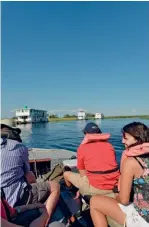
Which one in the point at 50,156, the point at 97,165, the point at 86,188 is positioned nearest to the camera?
the point at 97,165

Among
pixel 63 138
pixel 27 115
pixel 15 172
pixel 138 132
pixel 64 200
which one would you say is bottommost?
pixel 63 138

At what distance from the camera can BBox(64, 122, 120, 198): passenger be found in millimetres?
3271

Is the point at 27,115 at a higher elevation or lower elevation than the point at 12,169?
higher

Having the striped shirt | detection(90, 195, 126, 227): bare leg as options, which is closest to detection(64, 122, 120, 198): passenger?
detection(90, 195, 126, 227): bare leg

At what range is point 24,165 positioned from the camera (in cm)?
283

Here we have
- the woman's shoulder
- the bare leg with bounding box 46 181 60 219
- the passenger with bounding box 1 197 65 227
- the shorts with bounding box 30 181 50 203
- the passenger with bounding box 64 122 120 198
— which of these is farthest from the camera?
the passenger with bounding box 64 122 120 198

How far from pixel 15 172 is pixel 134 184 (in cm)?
126

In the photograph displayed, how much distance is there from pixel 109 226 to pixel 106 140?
113 centimetres

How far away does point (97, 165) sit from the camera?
329 cm

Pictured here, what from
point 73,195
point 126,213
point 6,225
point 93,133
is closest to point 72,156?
point 73,195

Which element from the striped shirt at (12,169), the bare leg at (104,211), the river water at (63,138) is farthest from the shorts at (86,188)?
the river water at (63,138)

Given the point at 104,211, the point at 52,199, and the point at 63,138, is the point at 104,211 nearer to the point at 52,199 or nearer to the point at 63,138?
the point at 52,199

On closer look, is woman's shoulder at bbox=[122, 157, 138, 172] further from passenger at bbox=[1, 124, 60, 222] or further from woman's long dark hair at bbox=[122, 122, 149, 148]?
passenger at bbox=[1, 124, 60, 222]

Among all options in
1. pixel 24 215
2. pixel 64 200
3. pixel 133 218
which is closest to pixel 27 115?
pixel 64 200
